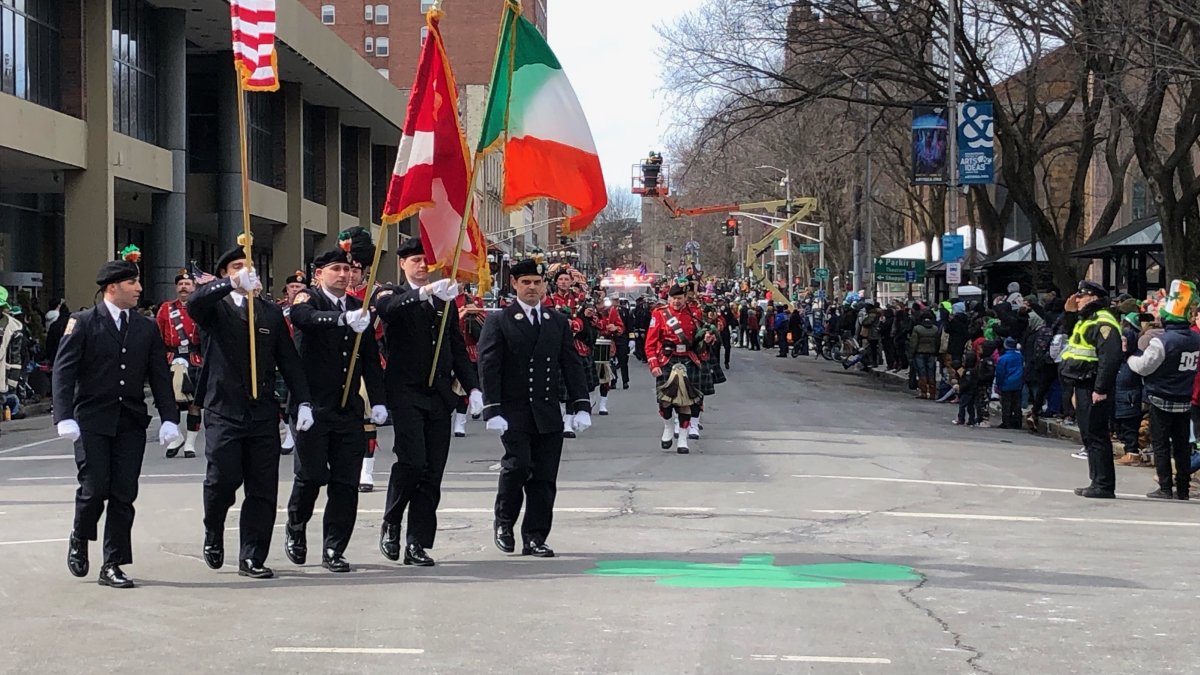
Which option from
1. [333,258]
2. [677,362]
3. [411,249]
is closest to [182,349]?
[677,362]

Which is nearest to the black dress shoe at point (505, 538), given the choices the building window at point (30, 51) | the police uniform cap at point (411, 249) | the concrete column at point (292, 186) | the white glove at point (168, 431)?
the police uniform cap at point (411, 249)

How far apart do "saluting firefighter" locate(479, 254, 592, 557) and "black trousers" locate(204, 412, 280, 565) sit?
1440mm

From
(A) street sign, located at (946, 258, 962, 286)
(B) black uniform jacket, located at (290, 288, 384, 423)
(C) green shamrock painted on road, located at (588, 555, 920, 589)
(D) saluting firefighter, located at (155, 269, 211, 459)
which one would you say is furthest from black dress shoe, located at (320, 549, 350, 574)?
(A) street sign, located at (946, 258, 962, 286)

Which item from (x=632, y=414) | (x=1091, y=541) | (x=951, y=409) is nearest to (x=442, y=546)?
(x=1091, y=541)

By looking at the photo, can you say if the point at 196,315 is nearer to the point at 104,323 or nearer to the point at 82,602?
the point at 104,323

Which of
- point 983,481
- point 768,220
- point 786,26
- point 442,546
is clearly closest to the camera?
point 442,546

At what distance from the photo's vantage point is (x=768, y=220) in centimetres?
7019

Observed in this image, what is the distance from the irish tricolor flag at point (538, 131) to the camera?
10406mm

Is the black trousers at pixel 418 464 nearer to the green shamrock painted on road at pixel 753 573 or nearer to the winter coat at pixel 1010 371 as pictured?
the green shamrock painted on road at pixel 753 573

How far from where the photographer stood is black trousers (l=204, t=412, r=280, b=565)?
28.9ft

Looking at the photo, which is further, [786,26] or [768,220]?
[768,220]

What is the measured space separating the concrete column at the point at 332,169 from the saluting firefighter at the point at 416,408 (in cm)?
4325

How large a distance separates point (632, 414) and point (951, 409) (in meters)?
6.87

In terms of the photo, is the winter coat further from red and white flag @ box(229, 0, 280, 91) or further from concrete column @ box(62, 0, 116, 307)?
concrete column @ box(62, 0, 116, 307)
